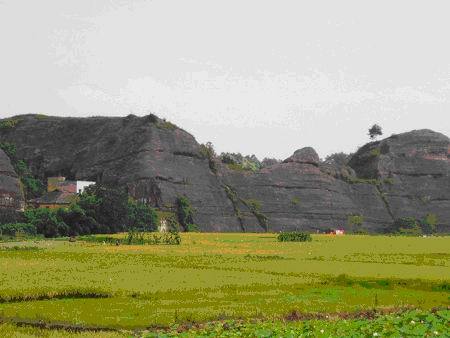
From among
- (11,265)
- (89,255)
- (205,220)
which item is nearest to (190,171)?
(205,220)

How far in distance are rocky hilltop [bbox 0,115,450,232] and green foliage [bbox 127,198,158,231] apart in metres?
10.2

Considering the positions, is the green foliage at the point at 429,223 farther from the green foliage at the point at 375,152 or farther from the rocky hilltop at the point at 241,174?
the green foliage at the point at 375,152

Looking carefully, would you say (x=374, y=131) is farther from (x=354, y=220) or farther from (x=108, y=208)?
(x=108, y=208)

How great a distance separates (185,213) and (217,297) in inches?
3154

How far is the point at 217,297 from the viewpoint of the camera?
77.4 feet

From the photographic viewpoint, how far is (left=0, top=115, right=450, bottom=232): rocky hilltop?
11112 centimetres

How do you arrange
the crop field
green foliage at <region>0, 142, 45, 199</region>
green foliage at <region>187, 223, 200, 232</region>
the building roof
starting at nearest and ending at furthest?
the crop field, the building roof, green foliage at <region>187, 223, 200, 232</region>, green foliage at <region>0, 142, 45, 199</region>

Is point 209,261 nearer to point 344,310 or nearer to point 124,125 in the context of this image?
point 344,310

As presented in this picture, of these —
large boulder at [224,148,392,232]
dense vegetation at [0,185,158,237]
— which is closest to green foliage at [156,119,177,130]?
large boulder at [224,148,392,232]

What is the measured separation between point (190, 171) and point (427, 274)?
8517cm

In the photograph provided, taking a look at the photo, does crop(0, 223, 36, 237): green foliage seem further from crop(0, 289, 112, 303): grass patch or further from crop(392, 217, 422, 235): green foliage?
crop(392, 217, 422, 235): green foliage

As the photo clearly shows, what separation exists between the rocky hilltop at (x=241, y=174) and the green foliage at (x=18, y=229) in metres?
21.9

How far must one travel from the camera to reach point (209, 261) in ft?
130

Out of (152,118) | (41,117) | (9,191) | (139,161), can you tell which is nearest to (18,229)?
(9,191)
